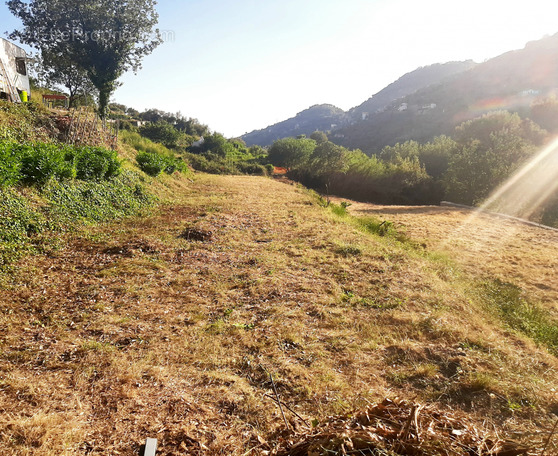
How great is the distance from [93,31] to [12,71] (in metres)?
6.22

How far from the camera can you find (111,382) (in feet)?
11.9

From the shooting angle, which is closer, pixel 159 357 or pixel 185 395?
Answer: pixel 185 395

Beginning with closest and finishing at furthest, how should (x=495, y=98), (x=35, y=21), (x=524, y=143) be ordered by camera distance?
(x=35, y=21)
(x=524, y=143)
(x=495, y=98)

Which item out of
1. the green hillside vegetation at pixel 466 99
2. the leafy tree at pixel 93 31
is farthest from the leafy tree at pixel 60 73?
the green hillside vegetation at pixel 466 99

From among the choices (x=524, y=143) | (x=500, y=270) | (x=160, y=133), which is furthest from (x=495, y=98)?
(x=500, y=270)

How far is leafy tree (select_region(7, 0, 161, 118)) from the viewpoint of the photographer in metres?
19.3

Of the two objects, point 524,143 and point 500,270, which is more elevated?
point 524,143

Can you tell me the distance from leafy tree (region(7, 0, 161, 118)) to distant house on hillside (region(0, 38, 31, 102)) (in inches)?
133

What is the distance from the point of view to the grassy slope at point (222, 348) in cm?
313

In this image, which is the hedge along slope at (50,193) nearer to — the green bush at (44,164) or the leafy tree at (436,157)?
the green bush at (44,164)

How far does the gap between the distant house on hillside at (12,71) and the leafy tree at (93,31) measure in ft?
11.1

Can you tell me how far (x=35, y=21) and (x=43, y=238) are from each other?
22.1 m

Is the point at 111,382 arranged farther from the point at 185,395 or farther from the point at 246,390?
the point at 246,390

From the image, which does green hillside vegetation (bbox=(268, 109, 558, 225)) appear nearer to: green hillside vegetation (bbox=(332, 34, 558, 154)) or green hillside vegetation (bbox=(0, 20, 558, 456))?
green hillside vegetation (bbox=(0, 20, 558, 456))
